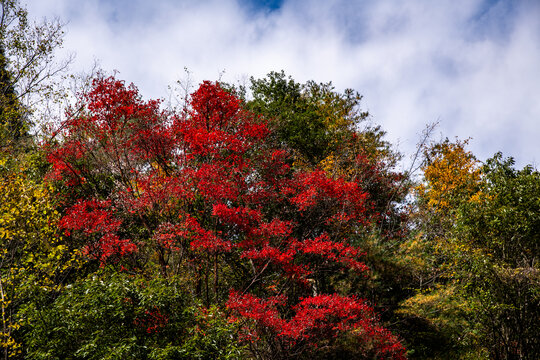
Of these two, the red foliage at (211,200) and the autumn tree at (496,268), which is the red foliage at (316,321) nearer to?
the red foliage at (211,200)

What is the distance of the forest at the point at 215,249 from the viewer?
7680 mm

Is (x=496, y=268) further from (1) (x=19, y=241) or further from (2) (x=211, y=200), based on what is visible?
(1) (x=19, y=241)

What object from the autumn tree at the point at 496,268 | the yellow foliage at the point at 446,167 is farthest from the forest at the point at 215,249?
the yellow foliage at the point at 446,167

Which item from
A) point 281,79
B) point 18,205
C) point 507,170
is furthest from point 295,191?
point 281,79

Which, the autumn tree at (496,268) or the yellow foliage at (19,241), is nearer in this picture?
the yellow foliage at (19,241)

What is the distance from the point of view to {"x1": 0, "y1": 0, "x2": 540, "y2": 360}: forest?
302 inches

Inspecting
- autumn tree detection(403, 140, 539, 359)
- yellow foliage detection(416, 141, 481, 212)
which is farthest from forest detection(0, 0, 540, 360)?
yellow foliage detection(416, 141, 481, 212)

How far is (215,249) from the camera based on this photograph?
1071 centimetres

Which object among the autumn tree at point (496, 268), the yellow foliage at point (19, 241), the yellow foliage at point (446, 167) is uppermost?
the yellow foliage at point (446, 167)

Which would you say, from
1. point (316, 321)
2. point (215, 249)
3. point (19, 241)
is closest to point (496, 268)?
point (316, 321)

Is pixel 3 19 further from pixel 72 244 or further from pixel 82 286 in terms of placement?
pixel 82 286

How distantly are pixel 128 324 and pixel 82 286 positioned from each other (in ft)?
4.49

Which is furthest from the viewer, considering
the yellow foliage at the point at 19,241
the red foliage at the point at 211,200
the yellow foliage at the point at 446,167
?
the yellow foliage at the point at 446,167

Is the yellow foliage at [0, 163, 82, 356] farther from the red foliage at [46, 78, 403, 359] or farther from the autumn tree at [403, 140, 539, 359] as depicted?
the autumn tree at [403, 140, 539, 359]
